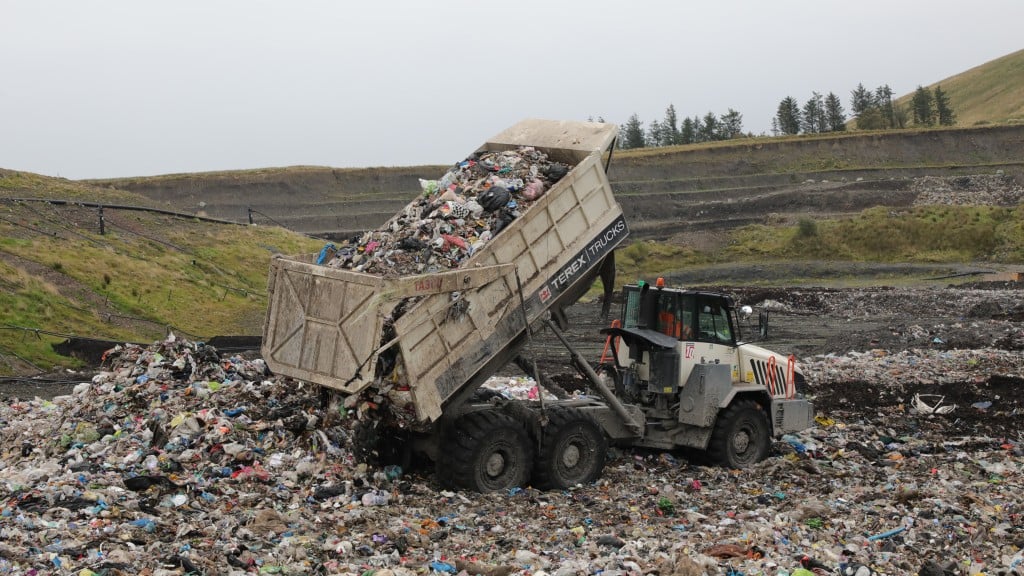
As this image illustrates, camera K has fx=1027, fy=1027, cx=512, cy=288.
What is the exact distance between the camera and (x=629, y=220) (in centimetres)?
5841

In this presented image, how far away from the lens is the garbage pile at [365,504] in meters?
7.44

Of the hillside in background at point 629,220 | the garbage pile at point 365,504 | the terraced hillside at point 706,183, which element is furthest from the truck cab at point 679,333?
the terraced hillside at point 706,183

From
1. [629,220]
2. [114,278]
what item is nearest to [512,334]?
[114,278]

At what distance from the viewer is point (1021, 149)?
72000 mm

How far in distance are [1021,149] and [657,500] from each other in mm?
71993

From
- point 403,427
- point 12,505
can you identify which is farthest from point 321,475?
point 12,505

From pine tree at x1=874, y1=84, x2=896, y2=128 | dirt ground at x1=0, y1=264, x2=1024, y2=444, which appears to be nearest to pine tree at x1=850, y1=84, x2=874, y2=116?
pine tree at x1=874, y1=84, x2=896, y2=128

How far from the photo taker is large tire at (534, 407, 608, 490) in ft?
33.2

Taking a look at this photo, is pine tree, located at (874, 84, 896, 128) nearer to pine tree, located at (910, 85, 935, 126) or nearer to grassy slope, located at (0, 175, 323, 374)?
pine tree, located at (910, 85, 935, 126)

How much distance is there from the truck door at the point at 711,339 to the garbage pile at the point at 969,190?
160 ft

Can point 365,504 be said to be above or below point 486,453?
below

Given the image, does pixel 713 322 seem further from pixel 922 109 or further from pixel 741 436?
pixel 922 109

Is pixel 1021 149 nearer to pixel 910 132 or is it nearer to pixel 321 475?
pixel 910 132

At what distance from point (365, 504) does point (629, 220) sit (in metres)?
50.4
